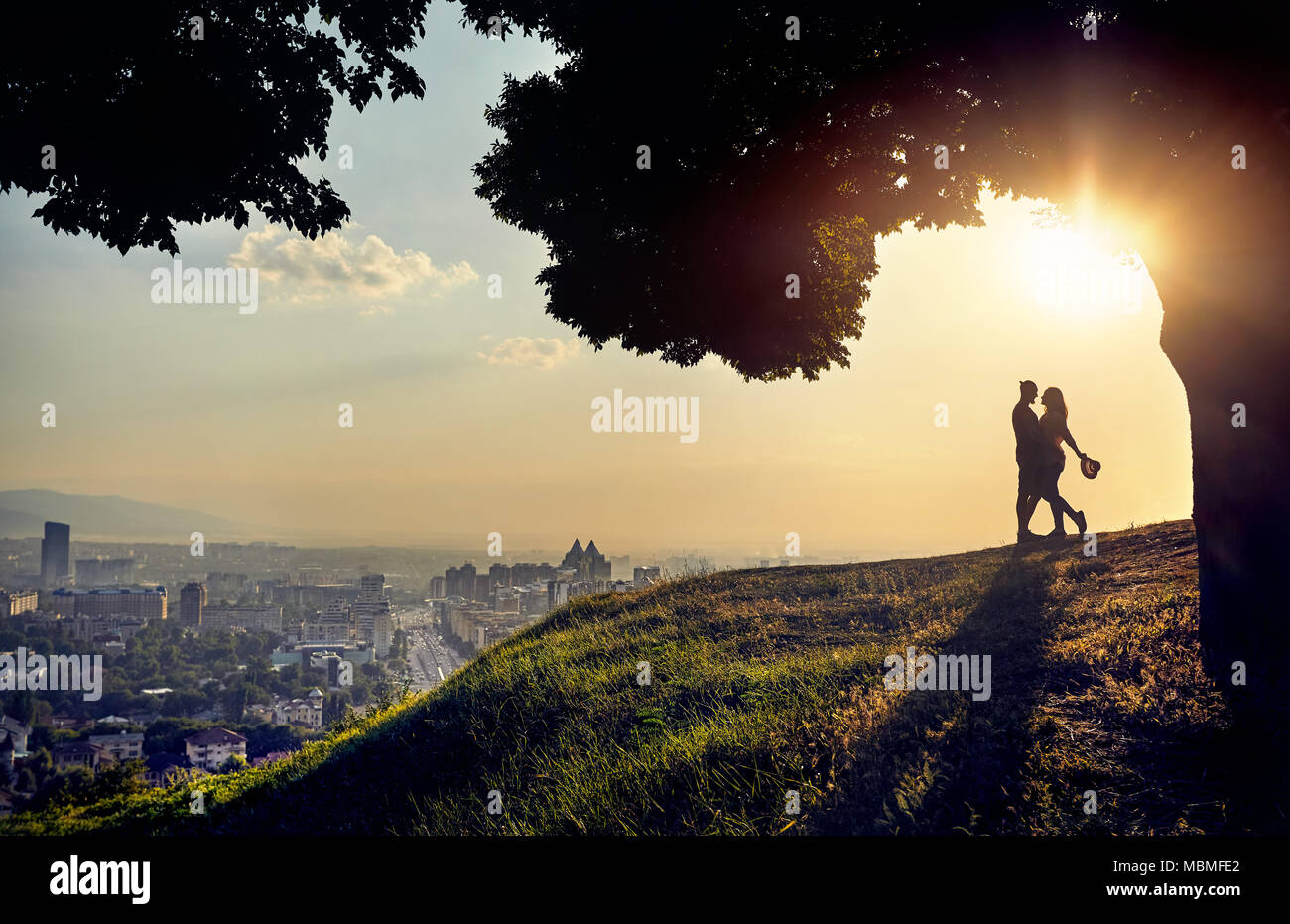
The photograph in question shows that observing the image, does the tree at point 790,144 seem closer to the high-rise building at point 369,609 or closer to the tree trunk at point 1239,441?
the tree trunk at point 1239,441

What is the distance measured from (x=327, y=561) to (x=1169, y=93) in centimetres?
11889

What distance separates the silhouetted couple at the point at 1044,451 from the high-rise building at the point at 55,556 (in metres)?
92.2

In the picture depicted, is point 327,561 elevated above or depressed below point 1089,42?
below

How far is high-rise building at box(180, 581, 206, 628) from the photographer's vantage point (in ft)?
193

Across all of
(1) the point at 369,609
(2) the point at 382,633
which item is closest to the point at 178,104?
(2) the point at 382,633

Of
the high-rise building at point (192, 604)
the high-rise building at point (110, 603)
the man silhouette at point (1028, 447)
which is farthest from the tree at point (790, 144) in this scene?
the high-rise building at point (110, 603)

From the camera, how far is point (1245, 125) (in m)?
6.24

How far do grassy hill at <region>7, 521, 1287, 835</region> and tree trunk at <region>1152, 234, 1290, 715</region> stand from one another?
0.44m

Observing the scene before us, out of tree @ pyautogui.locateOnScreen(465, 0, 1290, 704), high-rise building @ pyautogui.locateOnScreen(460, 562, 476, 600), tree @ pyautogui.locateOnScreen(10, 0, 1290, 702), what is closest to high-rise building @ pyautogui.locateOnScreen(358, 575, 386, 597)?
high-rise building @ pyautogui.locateOnScreen(460, 562, 476, 600)

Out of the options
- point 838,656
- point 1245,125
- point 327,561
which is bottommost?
point 327,561
